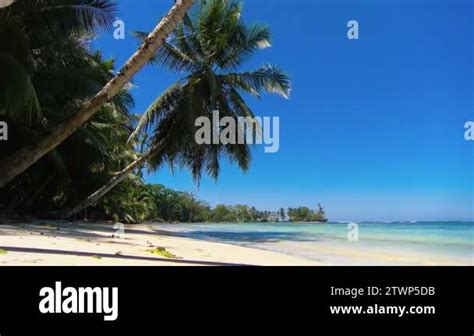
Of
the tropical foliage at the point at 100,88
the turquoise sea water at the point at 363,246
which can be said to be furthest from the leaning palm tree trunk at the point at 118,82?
the turquoise sea water at the point at 363,246

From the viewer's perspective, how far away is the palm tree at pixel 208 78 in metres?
16.8

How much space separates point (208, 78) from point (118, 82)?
757 centimetres

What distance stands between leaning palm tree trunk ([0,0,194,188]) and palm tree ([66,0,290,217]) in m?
6.52

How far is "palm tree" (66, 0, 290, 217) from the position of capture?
16781mm

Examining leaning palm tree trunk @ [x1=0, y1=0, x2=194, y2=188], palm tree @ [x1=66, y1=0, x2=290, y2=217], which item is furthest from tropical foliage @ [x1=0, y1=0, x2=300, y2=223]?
leaning palm tree trunk @ [x1=0, y1=0, x2=194, y2=188]

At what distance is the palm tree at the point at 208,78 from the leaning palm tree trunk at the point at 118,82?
652cm

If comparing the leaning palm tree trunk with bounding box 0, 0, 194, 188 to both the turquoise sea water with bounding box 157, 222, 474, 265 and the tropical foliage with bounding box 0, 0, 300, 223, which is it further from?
the turquoise sea water with bounding box 157, 222, 474, 265

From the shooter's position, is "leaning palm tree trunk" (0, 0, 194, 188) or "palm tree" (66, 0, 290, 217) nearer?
"leaning palm tree trunk" (0, 0, 194, 188)

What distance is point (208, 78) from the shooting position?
1650 centimetres

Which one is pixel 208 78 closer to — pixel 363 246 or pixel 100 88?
pixel 100 88

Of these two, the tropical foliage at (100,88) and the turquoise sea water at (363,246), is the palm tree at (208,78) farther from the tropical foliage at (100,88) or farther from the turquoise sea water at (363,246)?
the turquoise sea water at (363,246)

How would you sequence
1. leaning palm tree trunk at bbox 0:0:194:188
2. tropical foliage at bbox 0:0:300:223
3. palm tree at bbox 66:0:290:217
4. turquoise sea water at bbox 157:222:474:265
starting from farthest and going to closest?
1. palm tree at bbox 66:0:290:217
2. tropical foliage at bbox 0:0:300:223
3. turquoise sea water at bbox 157:222:474:265
4. leaning palm tree trunk at bbox 0:0:194:188
